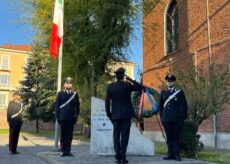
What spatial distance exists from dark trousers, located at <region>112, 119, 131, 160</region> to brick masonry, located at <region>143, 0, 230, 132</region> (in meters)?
5.54

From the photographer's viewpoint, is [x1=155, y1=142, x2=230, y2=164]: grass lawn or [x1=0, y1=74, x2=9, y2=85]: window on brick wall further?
[x1=0, y1=74, x2=9, y2=85]: window on brick wall

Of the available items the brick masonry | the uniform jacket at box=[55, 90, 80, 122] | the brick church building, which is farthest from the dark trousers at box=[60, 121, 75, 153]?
the brick church building

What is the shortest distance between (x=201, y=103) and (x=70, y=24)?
36.9 ft

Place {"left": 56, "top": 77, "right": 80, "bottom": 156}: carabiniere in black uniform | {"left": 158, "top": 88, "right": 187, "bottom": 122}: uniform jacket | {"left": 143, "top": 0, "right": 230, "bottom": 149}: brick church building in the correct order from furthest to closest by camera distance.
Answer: {"left": 143, "top": 0, "right": 230, "bottom": 149}: brick church building < {"left": 56, "top": 77, "right": 80, "bottom": 156}: carabiniere in black uniform < {"left": 158, "top": 88, "right": 187, "bottom": 122}: uniform jacket

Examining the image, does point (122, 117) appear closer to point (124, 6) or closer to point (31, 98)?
point (124, 6)

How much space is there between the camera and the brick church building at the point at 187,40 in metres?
16.5

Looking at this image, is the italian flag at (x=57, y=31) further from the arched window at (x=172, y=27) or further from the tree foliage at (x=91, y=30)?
the arched window at (x=172, y=27)

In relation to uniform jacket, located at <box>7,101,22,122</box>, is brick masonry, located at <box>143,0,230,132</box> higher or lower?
higher

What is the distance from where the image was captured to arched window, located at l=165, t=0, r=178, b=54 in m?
21.0

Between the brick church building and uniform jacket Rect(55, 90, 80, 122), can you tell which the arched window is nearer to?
the brick church building

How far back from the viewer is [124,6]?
66.9 ft

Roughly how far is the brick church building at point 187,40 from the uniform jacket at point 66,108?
5.51 metres

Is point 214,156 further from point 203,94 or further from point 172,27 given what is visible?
point 172,27

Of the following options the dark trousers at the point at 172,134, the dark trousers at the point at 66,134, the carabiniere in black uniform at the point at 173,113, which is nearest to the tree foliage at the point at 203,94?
the carabiniere in black uniform at the point at 173,113
